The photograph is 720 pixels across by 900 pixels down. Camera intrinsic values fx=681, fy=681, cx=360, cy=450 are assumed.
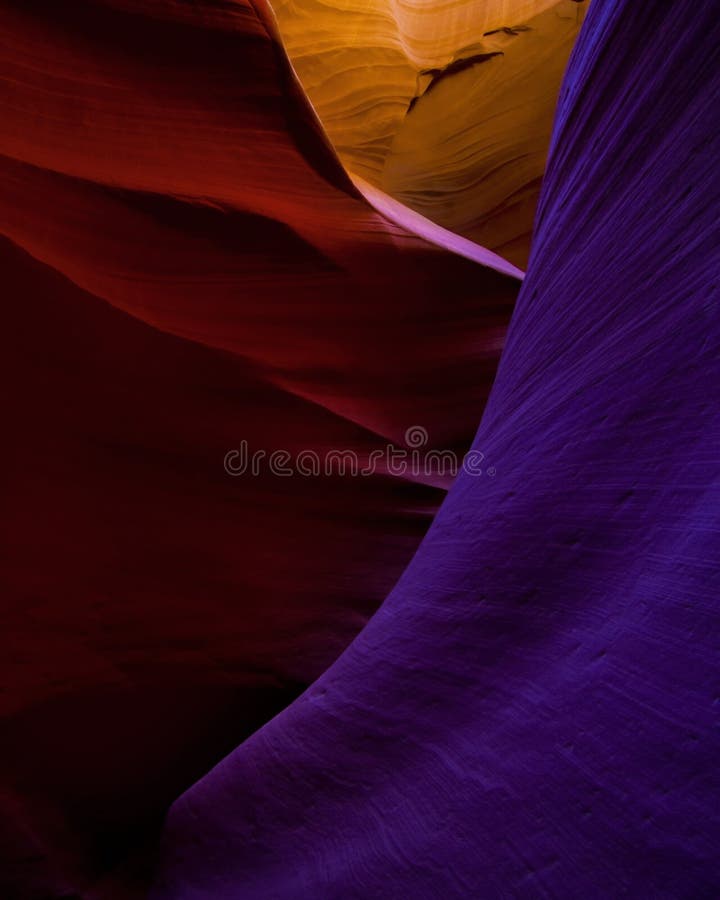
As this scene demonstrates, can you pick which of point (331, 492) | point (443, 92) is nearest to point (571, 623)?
point (331, 492)

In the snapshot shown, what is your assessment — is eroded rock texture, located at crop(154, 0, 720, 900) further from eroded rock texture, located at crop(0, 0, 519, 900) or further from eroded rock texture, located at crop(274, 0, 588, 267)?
eroded rock texture, located at crop(274, 0, 588, 267)

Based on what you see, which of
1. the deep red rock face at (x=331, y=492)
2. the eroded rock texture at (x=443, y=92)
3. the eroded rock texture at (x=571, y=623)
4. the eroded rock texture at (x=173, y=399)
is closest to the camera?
the eroded rock texture at (x=571, y=623)

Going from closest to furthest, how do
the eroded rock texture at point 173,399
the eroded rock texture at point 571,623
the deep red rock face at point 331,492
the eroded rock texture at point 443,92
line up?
the eroded rock texture at point 571,623 < the deep red rock face at point 331,492 < the eroded rock texture at point 173,399 < the eroded rock texture at point 443,92

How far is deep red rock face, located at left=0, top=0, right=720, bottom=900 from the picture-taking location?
30.5 inches

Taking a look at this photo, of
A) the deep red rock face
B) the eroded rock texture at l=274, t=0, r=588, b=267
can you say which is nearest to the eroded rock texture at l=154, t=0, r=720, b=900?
the deep red rock face

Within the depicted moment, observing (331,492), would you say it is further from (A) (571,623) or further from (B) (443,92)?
(B) (443,92)

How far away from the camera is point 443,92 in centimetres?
520

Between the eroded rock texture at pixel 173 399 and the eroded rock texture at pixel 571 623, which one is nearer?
the eroded rock texture at pixel 571 623

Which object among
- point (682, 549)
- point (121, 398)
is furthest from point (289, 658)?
point (682, 549)

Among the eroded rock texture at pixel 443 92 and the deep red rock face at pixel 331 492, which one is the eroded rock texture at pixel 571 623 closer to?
the deep red rock face at pixel 331 492

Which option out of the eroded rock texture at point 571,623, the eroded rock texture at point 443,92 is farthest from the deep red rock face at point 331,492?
the eroded rock texture at point 443,92

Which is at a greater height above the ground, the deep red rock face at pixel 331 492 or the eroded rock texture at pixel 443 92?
A: the eroded rock texture at pixel 443 92

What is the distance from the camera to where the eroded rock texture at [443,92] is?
4664 mm

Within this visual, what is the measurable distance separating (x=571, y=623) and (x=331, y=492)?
4.24ft
